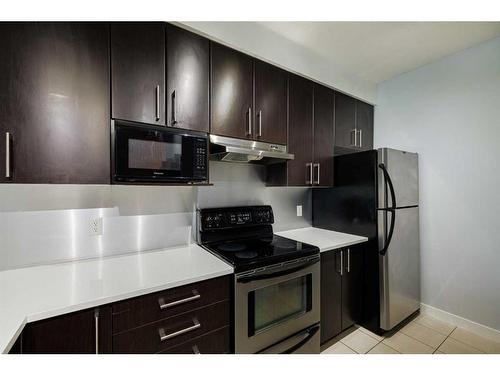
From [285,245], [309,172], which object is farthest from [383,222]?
[285,245]

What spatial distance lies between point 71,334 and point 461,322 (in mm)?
2960

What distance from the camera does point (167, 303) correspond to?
1102 mm

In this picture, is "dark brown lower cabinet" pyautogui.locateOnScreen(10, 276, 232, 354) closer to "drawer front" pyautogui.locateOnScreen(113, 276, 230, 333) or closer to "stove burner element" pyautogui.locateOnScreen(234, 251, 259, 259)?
"drawer front" pyautogui.locateOnScreen(113, 276, 230, 333)

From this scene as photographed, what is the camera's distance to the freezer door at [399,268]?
1915mm

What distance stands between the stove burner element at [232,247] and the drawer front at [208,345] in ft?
1.60

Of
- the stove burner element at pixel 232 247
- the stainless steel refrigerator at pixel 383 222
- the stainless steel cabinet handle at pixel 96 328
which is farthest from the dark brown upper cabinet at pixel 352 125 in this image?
the stainless steel cabinet handle at pixel 96 328

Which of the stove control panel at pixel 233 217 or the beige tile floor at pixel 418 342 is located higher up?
the stove control panel at pixel 233 217

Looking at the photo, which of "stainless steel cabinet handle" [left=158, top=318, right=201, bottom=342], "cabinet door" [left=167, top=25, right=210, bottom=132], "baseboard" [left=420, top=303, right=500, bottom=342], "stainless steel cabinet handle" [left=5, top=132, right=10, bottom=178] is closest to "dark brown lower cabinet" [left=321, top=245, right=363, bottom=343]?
"baseboard" [left=420, top=303, right=500, bottom=342]

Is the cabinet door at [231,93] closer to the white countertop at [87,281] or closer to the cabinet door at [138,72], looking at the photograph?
the cabinet door at [138,72]

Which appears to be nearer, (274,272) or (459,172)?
(274,272)

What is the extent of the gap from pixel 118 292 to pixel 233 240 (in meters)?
0.96

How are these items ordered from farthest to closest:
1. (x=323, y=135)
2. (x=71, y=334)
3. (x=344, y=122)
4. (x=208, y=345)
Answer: (x=344, y=122), (x=323, y=135), (x=208, y=345), (x=71, y=334)

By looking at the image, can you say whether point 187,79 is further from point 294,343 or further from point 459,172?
point 459,172
